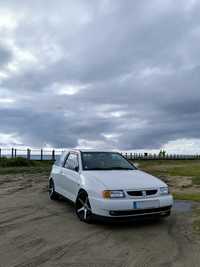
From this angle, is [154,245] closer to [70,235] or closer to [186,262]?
[186,262]

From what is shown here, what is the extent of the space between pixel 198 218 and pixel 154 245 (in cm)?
223

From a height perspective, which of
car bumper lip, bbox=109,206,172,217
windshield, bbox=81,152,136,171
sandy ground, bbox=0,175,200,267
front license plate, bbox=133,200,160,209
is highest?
windshield, bbox=81,152,136,171

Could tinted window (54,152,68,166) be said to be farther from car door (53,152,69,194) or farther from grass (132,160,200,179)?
grass (132,160,200,179)

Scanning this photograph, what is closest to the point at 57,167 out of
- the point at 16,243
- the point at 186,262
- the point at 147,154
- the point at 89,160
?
the point at 89,160

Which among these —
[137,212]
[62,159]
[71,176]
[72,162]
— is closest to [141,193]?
[137,212]

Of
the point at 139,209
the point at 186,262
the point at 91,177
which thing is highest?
the point at 91,177

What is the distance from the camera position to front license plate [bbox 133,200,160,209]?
610cm

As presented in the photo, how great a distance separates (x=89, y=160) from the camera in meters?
7.84

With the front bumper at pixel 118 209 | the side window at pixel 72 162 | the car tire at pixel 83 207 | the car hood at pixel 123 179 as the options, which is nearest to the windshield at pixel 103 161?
the side window at pixel 72 162

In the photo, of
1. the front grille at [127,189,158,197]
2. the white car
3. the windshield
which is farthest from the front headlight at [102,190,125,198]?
the windshield

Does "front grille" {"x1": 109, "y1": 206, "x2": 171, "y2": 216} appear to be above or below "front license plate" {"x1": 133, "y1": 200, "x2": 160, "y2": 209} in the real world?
below

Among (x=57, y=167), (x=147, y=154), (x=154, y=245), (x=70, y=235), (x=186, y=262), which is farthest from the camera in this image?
(x=147, y=154)

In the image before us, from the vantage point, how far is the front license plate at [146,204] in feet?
20.0

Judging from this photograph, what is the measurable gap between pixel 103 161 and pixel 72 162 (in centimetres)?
88
